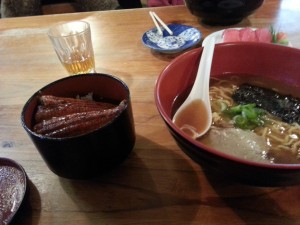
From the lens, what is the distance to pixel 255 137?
63cm

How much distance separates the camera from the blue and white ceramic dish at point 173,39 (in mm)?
1107

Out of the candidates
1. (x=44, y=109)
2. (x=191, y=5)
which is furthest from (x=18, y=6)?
(x=44, y=109)

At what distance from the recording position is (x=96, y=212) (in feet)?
1.86

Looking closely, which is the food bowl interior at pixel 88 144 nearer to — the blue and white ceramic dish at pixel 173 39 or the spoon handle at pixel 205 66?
the spoon handle at pixel 205 66

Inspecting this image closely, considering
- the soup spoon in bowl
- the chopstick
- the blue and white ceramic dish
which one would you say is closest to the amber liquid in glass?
the blue and white ceramic dish

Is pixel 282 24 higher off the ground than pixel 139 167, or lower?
higher

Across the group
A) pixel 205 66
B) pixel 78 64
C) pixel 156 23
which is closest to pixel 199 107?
pixel 205 66

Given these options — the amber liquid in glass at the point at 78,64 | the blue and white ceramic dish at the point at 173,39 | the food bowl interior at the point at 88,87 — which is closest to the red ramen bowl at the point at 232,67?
the food bowl interior at the point at 88,87

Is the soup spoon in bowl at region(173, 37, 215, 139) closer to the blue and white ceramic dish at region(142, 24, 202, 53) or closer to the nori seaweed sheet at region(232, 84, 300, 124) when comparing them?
the nori seaweed sheet at region(232, 84, 300, 124)

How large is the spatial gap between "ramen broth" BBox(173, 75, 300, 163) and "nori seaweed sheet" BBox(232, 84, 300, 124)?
0.01m

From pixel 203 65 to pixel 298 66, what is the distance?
246 mm

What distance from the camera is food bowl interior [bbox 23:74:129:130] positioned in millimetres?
687

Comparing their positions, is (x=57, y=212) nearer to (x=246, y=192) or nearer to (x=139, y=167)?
(x=139, y=167)

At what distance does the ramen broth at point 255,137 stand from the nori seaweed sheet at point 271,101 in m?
0.01
